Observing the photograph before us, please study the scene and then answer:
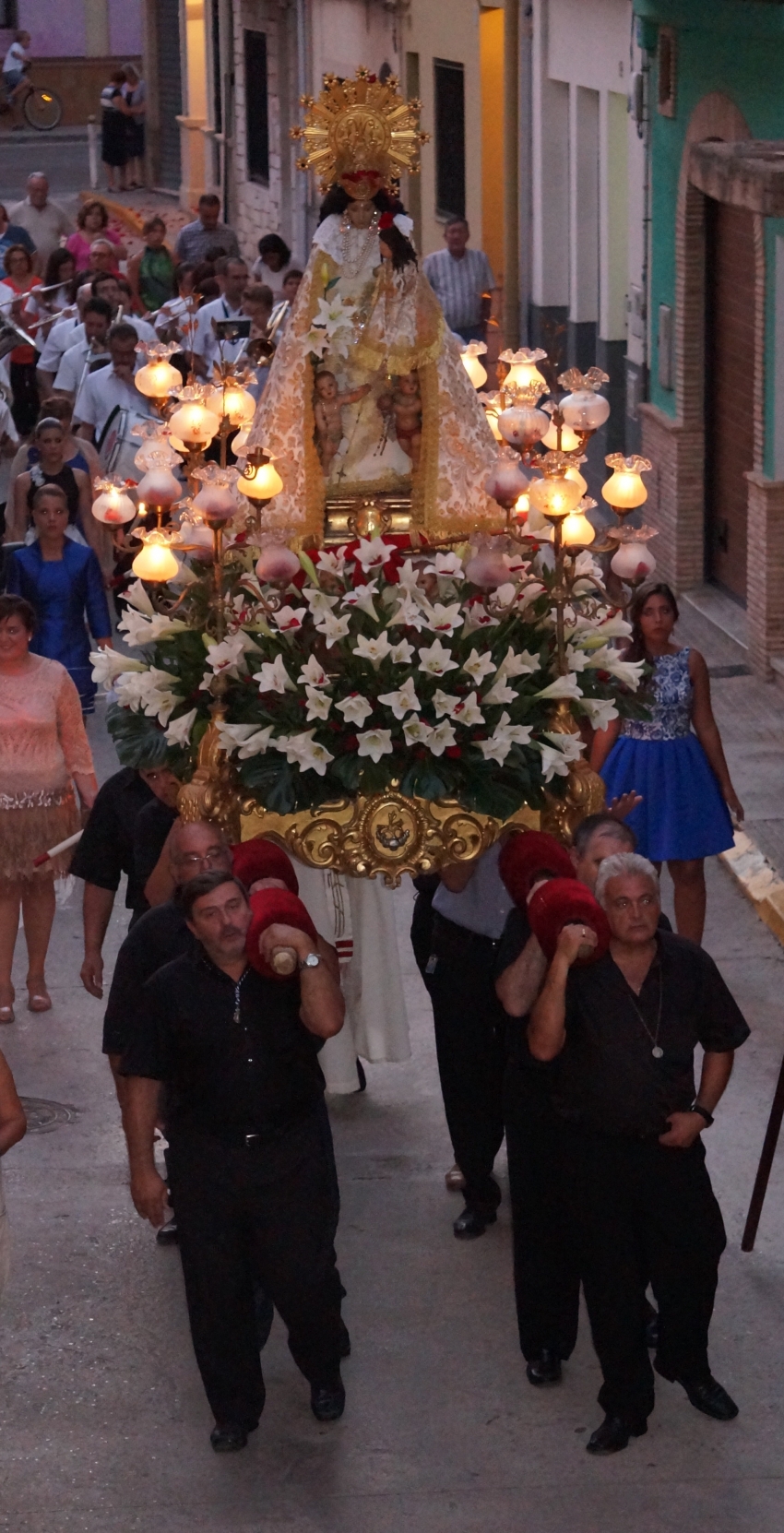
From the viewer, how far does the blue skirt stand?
886 centimetres

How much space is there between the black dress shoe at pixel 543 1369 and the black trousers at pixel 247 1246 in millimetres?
602

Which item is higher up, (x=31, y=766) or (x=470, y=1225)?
(x=31, y=766)

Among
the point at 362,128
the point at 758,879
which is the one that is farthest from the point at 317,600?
the point at 758,879

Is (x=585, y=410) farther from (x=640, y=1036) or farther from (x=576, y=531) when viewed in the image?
(x=640, y=1036)

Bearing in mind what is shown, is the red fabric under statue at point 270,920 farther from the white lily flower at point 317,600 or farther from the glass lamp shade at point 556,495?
the glass lamp shade at point 556,495

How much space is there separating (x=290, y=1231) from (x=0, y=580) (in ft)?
19.7

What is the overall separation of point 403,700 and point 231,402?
124 centimetres

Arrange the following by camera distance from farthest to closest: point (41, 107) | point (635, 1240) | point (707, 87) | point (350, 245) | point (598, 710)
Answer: point (41, 107) < point (707, 87) < point (350, 245) < point (598, 710) < point (635, 1240)

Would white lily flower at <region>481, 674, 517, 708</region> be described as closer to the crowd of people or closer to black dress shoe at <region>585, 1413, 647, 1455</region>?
the crowd of people

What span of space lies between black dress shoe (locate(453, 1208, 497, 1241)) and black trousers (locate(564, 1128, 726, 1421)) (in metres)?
1.24

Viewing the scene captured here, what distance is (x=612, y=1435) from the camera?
6.01 metres

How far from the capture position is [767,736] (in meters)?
12.5

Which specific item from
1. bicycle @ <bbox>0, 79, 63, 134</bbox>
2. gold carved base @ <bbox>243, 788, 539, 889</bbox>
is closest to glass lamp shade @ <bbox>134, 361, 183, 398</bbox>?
gold carved base @ <bbox>243, 788, 539, 889</bbox>

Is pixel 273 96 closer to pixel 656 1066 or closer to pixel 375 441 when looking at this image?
pixel 375 441
